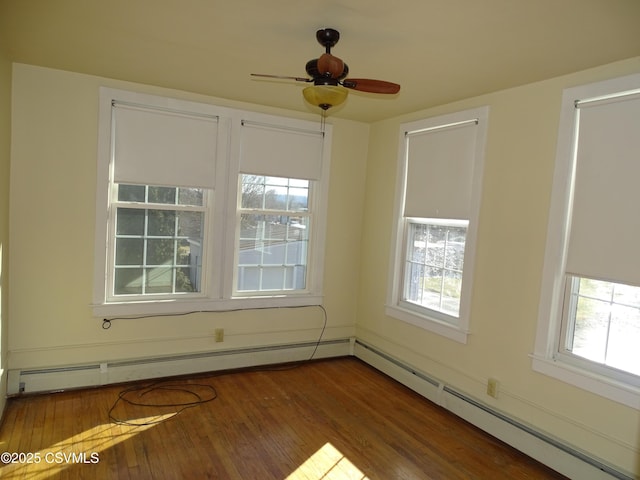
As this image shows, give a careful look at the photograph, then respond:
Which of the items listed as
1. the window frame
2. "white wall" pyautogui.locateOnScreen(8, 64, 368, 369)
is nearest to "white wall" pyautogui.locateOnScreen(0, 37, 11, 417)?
"white wall" pyautogui.locateOnScreen(8, 64, 368, 369)

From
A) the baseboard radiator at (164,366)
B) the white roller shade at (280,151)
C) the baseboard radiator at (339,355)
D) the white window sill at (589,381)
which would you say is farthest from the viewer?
the white roller shade at (280,151)

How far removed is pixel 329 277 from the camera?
4.51 m

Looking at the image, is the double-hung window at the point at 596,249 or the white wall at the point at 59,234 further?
the white wall at the point at 59,234

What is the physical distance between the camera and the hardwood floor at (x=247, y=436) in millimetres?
2555

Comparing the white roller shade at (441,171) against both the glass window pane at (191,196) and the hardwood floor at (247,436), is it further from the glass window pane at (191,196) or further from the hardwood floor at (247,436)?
the glass window pane at (191,196)

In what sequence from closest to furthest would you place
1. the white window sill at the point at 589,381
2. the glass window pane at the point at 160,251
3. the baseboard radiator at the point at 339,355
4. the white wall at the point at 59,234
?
the white window sill at the point at 589,381 → the baseboard radiator at the point at 339,355 → the white wall at the point at 59,234 → the glass window pane at the point at 160,251

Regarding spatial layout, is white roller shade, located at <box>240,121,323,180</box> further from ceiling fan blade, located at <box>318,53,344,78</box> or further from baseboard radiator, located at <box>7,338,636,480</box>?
ceiling fan blade, located at <box>318,53,344,78</box>

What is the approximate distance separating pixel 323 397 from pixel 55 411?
201 centimetres

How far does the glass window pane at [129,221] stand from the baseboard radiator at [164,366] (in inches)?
43.2

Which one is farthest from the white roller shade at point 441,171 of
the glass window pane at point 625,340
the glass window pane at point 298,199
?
the glass window pane at point 625,340

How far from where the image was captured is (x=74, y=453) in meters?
2.61

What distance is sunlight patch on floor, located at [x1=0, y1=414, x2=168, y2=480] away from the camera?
7.94ft

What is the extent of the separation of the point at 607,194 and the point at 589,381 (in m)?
1.10

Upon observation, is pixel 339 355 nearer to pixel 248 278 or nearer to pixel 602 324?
pixel 248 278
